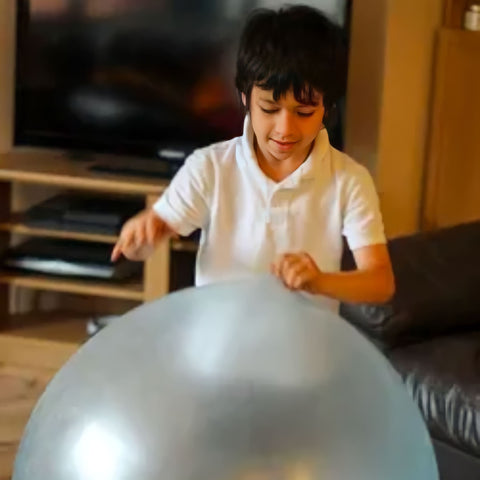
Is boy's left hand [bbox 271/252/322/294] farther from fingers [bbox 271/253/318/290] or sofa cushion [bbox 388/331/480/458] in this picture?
sofa cushion [bbox 388/331/480/458]

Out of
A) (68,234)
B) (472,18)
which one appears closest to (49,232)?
(68,234)

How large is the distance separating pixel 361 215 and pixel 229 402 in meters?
0.41

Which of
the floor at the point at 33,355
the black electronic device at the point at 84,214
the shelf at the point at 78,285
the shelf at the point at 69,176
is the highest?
the shelf at the point at 69,176

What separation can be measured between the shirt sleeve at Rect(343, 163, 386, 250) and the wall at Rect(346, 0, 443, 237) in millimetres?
1483

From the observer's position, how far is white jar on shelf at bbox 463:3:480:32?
2832 millimetres

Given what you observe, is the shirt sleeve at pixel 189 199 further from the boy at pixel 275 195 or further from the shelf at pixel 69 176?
the shelf at pixel 69 176

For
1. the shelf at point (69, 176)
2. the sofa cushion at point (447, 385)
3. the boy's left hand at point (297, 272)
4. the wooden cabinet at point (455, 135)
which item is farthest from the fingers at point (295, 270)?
the wooden cabinet at point (455, 135)

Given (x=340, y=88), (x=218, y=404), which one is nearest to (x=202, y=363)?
(x=218, y=404)

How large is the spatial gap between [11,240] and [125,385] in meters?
2.17

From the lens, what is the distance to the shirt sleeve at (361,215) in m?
1.39

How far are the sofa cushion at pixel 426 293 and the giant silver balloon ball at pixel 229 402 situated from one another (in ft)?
2.92

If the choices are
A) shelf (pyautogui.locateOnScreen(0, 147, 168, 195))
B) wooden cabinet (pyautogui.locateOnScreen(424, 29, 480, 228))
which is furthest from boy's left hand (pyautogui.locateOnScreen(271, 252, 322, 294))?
wooden cabinet (pyautogui.locateOnScreen(424, 29, 480, 228))

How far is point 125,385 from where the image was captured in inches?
44.0

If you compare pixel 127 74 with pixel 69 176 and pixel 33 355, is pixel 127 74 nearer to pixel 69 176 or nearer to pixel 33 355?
pixel 69 176
